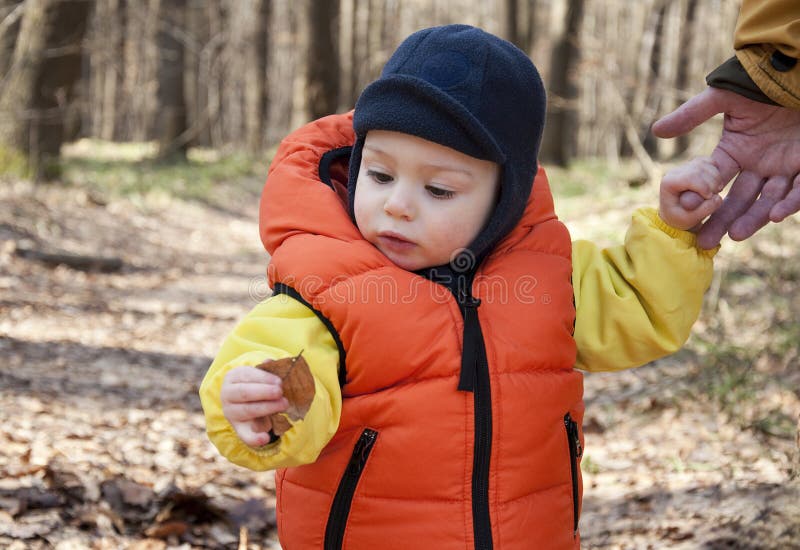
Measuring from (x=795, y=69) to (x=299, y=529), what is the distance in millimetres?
1702

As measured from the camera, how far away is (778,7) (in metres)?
2.15

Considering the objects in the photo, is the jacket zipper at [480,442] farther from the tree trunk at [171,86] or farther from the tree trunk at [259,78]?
the tree trunk at [259,78]

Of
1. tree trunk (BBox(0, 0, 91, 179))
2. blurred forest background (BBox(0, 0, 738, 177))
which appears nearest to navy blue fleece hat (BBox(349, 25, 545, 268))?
blurred forest background (BBox(0, 0, 738, 177))

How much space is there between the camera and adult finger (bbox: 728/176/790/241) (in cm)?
223

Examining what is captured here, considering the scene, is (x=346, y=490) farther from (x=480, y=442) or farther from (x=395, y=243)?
(x=395, y=243)

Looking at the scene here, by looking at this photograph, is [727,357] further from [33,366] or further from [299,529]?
[33,366]

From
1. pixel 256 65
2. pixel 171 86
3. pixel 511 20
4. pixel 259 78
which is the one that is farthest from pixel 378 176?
pixel 259 78

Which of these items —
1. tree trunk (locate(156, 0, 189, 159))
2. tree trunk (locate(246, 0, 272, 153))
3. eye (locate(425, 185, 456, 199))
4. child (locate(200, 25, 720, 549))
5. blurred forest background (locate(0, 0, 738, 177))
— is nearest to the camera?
child (locate(200, 25, 720, 549))

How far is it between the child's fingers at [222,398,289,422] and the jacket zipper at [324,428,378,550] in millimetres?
337

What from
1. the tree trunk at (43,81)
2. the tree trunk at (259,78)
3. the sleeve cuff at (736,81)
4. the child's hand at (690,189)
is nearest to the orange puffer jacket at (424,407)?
the child's hand at (690,189)

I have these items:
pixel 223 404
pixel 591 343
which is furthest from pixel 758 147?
pixel 223 404

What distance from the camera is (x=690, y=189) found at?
2133mm

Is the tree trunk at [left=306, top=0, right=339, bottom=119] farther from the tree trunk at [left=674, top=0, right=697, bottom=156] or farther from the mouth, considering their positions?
the mouth

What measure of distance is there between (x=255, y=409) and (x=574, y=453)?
3.04 feet
